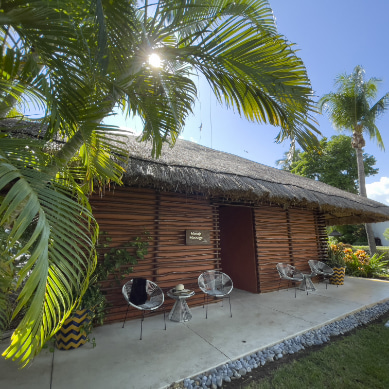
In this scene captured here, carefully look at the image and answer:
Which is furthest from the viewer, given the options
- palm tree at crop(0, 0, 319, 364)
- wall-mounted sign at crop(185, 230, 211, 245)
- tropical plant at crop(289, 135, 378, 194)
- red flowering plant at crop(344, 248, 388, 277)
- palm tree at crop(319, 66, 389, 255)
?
tropical plant at crop(289, 135, 378, 194)

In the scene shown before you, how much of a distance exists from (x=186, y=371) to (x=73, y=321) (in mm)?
1559

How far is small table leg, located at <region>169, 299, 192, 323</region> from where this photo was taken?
3.59 metres

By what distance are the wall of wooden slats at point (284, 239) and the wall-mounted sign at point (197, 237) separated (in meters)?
1.62

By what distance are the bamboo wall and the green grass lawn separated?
2295mm

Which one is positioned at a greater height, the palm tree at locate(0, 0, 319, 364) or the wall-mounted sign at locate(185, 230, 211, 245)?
the palm tree at locate(0, 0, 319, 364)

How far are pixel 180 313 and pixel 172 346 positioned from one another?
0.87 m

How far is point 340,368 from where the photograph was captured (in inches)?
93.7

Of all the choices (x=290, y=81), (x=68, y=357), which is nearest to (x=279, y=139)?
(x=290, y=81)

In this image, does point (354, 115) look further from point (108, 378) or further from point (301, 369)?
point (108, 378)

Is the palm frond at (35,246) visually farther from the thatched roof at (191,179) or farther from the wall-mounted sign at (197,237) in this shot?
the wall-mounted sign at (197,237)

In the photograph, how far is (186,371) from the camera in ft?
7.29

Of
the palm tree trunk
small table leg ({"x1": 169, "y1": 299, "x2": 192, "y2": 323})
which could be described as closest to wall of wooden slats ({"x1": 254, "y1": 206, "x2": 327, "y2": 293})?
small table leg ({"x1": 169, "y1": 299, "x2": 192, "y2": 323})

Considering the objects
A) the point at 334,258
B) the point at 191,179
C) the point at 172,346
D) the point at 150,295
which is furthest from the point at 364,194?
the point at 172,346

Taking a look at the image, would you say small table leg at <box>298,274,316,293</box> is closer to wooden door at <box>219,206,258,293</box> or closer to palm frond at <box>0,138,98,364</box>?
wooden door at <box>219,206,258,293</box>
